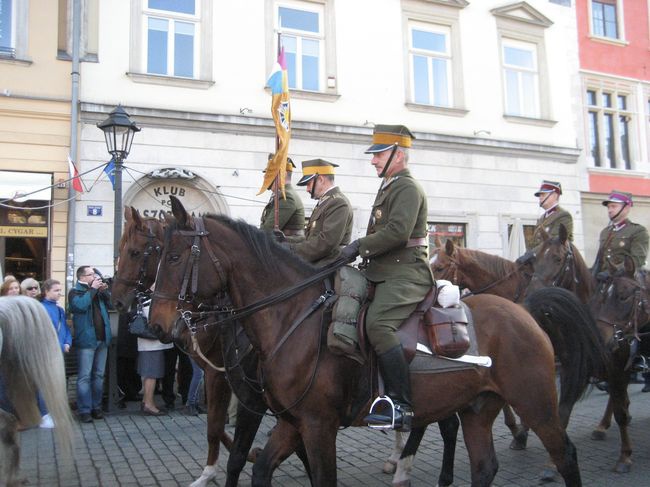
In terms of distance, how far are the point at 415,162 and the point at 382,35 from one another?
3270 mm

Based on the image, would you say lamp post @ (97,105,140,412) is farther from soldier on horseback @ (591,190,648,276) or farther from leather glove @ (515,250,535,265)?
soldier on horseback @ (591,190,648,276)

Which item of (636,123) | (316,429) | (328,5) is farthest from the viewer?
(636,123)

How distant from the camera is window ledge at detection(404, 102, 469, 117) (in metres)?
15.3

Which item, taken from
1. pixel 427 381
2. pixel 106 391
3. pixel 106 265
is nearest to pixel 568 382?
pixel 427 381

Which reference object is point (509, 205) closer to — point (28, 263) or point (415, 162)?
point (415, 162)

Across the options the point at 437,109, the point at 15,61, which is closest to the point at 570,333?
the point at 15,61

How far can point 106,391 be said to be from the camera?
9047mm

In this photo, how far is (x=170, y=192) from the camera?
12.6m

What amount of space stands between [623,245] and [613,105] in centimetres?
1336

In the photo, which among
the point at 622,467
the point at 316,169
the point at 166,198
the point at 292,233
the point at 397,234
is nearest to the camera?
the point at 397,234

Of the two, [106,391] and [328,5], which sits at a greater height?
[328,5]

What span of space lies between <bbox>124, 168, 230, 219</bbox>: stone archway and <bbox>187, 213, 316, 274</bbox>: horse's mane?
7.92m

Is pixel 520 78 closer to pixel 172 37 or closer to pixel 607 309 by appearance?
pixel 172 37

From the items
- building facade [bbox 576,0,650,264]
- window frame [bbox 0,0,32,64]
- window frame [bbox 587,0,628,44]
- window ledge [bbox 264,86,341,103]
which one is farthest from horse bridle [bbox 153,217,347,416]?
window frame [bbox 587,0,628,44]
